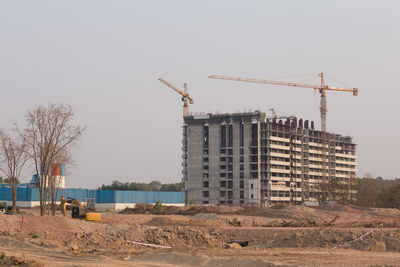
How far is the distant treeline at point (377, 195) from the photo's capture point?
109750 mm

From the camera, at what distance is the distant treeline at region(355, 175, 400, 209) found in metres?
110

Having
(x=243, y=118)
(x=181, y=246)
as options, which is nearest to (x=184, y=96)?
(x=243, y=118)

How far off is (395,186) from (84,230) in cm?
8816

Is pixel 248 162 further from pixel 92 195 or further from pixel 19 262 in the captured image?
pixel 19 262

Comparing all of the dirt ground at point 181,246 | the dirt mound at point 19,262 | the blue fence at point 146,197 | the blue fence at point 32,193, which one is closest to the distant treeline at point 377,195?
the blue fence at point 146,197

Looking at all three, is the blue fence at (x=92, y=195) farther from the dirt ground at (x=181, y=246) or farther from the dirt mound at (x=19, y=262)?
the dirt mound at (x=19, y=262)

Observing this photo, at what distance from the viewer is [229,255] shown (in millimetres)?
26766

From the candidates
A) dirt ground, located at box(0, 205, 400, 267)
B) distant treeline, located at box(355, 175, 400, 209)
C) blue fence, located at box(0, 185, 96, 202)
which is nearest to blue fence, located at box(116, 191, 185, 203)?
blue fence, located at box(0, 185, 96, 202)

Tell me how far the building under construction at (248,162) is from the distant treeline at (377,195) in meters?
3.33

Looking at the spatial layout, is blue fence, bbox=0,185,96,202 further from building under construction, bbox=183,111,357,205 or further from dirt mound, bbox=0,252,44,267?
dirt mound, bbox=0,252,44,267

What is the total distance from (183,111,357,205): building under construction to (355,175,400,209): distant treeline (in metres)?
3.33

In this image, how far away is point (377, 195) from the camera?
137875 millimetres

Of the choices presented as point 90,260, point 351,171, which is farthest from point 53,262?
point 351,171

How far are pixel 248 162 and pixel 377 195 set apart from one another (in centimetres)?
3574
